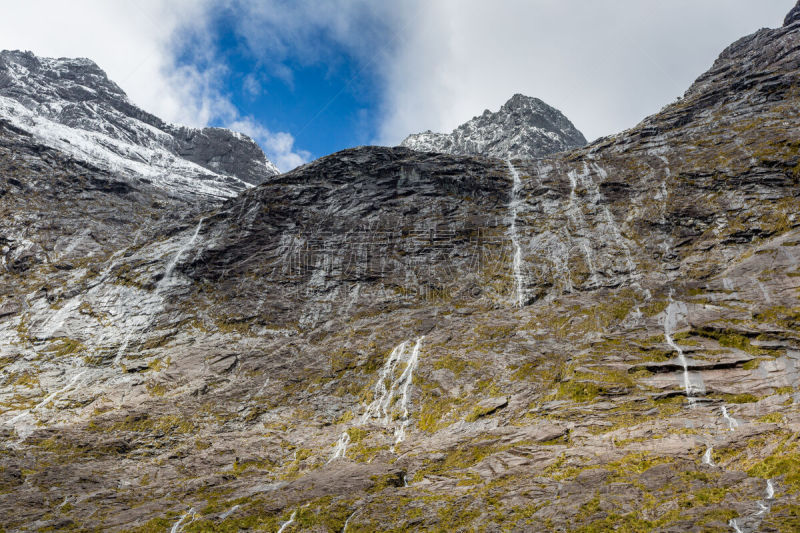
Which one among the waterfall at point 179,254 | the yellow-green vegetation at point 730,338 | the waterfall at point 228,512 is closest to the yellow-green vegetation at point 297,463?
the waterfall at point 228,512

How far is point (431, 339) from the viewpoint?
102 feet

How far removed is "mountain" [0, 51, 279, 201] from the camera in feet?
250

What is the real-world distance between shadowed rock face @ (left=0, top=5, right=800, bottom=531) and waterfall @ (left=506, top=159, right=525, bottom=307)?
1.05ft

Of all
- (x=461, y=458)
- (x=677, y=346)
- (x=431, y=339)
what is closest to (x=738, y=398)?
(x=677, y=346)

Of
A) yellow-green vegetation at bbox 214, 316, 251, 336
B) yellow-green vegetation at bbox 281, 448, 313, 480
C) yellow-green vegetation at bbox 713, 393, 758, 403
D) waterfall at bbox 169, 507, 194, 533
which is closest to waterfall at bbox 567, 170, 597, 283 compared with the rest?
yellow-green vegetation at bbox 713, 393, 758, 403

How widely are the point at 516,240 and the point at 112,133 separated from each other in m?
91.7

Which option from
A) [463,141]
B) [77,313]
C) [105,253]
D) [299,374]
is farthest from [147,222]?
[463,141]

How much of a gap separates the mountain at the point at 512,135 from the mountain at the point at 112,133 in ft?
157

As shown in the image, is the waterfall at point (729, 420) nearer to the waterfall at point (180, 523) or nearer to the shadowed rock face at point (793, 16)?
the waterfall at point (180, 523)

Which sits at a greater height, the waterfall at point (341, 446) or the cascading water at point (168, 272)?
the cascading water at point (168, 272)

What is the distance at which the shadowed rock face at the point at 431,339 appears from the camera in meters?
14.9

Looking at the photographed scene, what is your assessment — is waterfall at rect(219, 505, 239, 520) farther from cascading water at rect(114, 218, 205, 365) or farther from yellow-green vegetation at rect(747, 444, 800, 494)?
cascading water at rect(114, 218, 205, 365)

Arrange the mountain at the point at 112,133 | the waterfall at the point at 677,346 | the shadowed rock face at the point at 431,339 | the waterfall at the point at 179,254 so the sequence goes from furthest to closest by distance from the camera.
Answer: the mountain at the point at 112,133 → the waterfall at the point at 179,254 → the waterfall at the point at 677,346 → the shadowed rock face at the point at 431,339

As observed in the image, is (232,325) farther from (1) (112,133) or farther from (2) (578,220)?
(1) (112,133)
